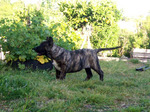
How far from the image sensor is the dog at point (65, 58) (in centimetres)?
510

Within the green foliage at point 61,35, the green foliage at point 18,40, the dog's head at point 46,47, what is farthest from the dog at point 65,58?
the green foliage at point 61,35

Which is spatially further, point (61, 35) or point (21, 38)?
point (61, 35)

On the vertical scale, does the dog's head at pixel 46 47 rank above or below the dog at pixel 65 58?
above

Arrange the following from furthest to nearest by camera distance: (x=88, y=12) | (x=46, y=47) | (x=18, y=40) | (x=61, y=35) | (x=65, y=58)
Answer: (x=88, y=12), (x=61, y=35), (x=18, y=40), (x=65, y=58), (x=46, y=47)

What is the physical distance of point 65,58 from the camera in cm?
524

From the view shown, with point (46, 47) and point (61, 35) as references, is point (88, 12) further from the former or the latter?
point (46, 47)

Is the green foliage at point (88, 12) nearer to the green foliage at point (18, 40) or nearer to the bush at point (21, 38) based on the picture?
the bush at point (21, 38)

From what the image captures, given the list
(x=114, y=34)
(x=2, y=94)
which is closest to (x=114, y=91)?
(x=2, y=94)

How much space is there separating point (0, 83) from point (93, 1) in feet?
29.9

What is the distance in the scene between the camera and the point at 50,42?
4988 mm

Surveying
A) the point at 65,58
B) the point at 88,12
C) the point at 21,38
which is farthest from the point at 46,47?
the point at 88,12

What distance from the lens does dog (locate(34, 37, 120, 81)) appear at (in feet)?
16.7

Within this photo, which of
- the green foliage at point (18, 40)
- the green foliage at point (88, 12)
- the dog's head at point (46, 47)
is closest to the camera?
the dog's head at point (46, 47)

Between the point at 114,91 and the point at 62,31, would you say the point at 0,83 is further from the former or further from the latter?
the point at 62,31
